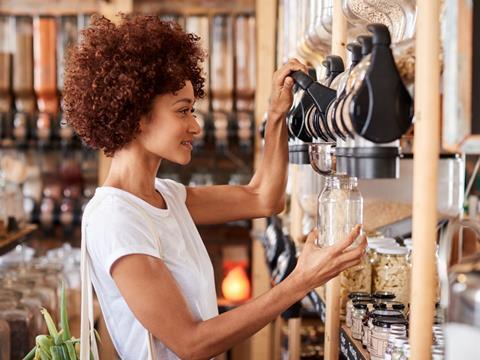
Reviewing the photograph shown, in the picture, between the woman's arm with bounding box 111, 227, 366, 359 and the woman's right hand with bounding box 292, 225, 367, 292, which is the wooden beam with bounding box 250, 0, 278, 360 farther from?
the woman's right hand with bounding box 292, 225, 367, 292

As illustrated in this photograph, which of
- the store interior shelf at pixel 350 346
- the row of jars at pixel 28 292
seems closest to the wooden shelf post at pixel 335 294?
the store interior shelf at pixel 350 346

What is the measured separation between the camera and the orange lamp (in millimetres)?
4477

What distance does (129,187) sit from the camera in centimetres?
187

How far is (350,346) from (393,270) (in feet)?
0.80

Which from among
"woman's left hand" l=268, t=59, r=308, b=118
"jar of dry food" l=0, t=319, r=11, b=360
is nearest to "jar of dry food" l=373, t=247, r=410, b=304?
"woman's left hand" l=268, t=59, r=308, b=118

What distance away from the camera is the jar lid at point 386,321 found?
1.52 meters

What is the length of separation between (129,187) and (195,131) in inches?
8.2

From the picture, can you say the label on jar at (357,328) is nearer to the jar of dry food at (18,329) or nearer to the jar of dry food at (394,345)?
the jar of dry food at (394,345)

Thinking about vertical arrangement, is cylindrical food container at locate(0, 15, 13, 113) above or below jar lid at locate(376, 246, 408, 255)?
above

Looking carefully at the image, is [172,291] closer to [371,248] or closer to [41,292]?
[371,248]

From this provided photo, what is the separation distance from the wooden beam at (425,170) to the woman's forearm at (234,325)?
0.42m

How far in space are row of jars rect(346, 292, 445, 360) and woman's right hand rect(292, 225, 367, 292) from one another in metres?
0.13

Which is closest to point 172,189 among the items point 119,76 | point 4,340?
point 119,76

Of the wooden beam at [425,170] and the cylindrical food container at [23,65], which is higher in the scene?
the cylindrical food container at [23,65]
